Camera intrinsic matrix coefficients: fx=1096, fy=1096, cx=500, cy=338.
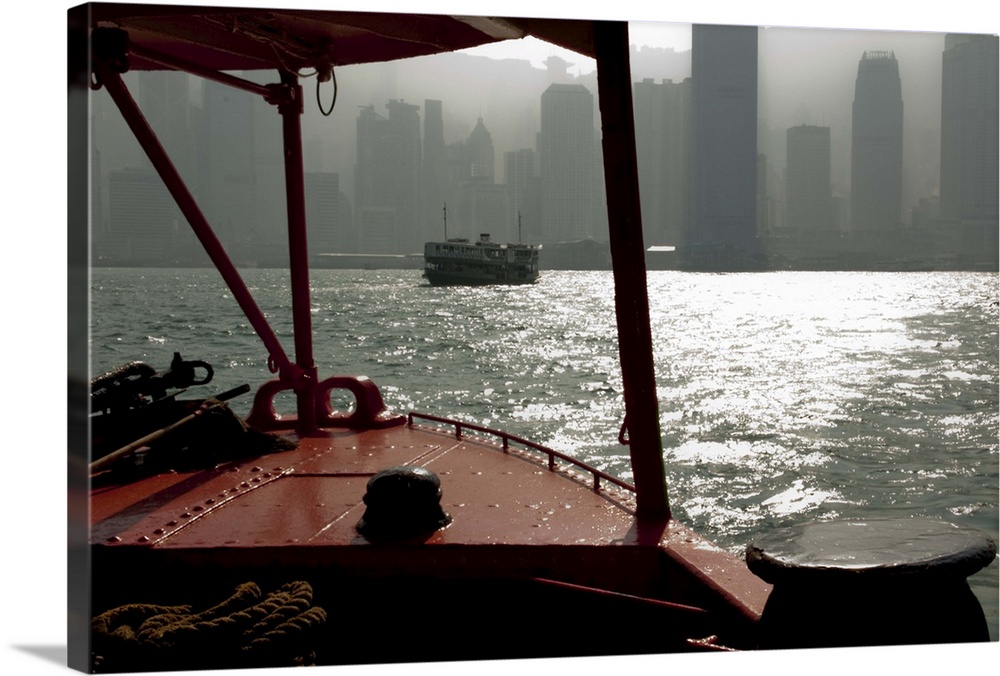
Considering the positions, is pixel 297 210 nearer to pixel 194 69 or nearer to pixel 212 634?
pixel 194 69

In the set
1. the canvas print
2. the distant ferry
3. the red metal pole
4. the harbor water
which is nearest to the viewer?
the canvas print

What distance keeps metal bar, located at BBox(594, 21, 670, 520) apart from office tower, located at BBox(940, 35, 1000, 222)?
182 centimetres

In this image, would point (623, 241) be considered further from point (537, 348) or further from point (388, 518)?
point (537, 348)

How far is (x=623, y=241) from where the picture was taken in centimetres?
472

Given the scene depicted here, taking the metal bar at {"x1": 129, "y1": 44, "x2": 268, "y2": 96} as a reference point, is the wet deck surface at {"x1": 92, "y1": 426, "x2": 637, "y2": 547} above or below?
below

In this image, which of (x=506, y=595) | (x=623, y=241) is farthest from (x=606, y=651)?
(x=623, y=241)

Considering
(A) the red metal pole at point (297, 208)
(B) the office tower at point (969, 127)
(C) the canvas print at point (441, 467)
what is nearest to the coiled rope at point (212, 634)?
(C) the canvas print at point (441, 467)

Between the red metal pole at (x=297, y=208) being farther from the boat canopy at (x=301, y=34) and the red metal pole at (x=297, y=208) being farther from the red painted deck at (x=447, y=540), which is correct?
the red painted deck at (x=447, y=540)

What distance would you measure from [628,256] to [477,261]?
66593 mm

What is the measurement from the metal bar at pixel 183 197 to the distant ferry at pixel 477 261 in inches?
2357

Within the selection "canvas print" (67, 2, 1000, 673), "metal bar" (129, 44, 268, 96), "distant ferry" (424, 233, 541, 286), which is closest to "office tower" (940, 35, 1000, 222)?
"canvas print" (67, 2, 1000, 673)

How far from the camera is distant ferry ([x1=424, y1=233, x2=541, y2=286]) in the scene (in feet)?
225

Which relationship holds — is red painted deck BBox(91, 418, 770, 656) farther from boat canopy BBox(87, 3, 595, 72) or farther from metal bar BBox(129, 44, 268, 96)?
metal bar BBox(129, 44, 268, 96)

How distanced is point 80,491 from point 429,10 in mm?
2374
